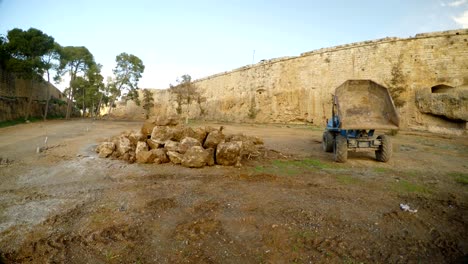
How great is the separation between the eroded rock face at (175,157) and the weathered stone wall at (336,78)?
1673 centimetres

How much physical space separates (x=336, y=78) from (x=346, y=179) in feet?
57.7

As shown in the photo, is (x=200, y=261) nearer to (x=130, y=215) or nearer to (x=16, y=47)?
(x=130, y=215)

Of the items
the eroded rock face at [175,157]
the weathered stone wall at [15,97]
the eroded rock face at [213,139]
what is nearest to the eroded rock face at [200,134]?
the eroded rock face at [213,139]

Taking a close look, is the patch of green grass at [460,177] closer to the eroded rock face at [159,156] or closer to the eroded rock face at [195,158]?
the eroded rock face at [195,158]

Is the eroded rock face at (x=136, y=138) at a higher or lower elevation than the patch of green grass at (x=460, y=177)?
higher

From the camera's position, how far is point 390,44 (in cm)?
1852

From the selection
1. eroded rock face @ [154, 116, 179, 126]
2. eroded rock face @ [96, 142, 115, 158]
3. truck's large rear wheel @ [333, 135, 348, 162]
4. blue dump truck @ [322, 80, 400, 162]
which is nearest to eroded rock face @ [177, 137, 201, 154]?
eroded rock face @ [154, 116, 179, 126]

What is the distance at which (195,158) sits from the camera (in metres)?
6.75

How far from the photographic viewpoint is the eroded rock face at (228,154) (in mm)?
6957

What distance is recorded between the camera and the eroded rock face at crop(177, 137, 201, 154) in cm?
719

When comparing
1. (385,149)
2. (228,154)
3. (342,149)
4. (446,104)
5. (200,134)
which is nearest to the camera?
(228,154)

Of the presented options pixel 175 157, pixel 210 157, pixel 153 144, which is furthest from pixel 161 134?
pixel 210 157

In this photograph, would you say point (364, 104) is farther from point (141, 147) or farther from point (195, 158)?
point (141, 147)

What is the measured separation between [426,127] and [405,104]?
6.46 feet
